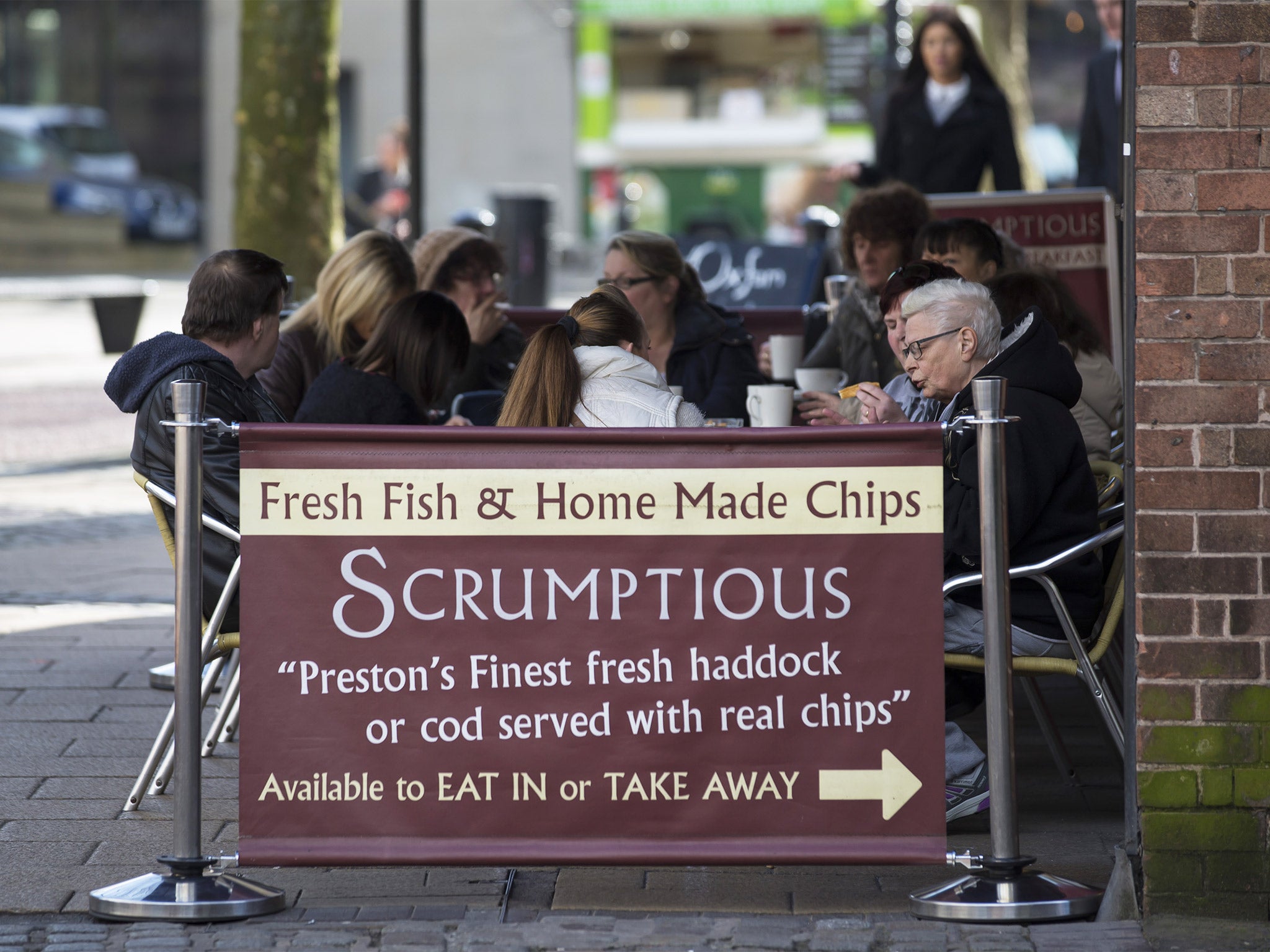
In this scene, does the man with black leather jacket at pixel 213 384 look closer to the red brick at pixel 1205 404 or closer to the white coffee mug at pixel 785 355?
the white coffee mug at pixel 785 355

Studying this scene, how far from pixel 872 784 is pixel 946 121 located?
17.1 feet

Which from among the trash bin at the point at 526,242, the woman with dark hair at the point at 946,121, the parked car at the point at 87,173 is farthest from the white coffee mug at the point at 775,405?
the parked car at the point at 87,173

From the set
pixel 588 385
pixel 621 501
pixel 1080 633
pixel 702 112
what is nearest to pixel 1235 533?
pixel 1080 633

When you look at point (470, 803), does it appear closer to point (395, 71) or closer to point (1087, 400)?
point (1087, 400)

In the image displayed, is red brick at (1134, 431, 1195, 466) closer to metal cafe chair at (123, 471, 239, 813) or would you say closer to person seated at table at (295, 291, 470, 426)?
metal cafe chair at (123, 471, 239, 813)

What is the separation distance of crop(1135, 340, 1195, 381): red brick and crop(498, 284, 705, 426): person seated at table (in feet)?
3.71

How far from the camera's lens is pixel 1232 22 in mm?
3521

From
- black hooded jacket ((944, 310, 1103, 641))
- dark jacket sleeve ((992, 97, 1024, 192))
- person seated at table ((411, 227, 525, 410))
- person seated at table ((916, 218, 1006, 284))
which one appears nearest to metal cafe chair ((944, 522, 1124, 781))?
black hooded jacket ((944, 310, 1103, 641))

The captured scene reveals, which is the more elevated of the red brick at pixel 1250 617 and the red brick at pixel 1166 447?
the red brick at pixel 1166 447

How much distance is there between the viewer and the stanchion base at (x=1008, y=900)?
3594 mm

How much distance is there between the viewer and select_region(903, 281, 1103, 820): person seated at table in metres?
3.98

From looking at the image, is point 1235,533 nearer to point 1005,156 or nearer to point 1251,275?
point 1251,275

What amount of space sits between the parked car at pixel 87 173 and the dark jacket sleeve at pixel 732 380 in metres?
26.6

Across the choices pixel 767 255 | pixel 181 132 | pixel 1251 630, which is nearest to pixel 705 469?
pixel 1251 630
